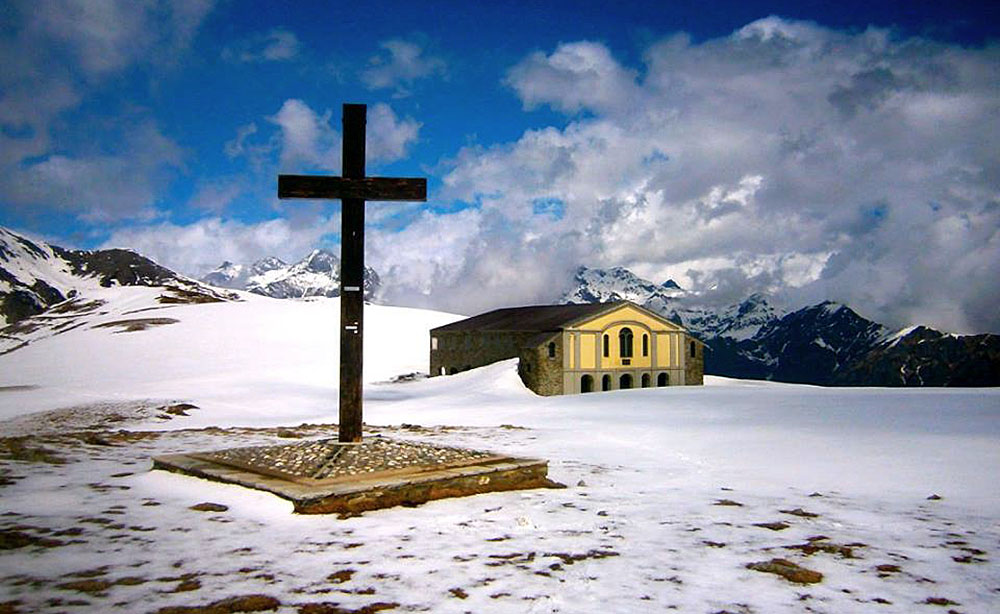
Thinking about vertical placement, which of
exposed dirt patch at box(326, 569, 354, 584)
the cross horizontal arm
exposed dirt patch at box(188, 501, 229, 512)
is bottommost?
exposed dirt patch at box(326, 569, 354, 584)

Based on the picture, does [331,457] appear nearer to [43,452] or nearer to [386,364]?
[43,452]

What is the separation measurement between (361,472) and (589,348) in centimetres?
3324

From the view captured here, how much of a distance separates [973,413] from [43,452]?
963 inches

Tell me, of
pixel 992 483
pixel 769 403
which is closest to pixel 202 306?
pixel 769 403

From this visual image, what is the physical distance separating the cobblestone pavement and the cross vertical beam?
0.60 metres

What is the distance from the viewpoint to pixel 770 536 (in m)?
6.99

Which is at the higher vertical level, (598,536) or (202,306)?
(202,306)

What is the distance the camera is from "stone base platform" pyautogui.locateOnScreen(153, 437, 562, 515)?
8.12m

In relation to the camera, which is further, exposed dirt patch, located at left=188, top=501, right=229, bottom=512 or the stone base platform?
the stone base platform

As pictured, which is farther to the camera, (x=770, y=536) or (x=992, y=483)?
(x=992, y=483)

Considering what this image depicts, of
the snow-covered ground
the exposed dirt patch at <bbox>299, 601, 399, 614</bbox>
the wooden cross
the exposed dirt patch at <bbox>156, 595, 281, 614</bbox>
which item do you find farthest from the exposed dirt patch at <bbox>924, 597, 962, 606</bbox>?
the wooden cross

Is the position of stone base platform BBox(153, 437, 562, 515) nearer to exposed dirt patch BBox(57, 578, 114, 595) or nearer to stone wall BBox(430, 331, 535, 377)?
exposed dirt patch BBox(57, 578, 114, 595)

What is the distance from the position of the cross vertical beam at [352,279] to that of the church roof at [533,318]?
29.7 metres

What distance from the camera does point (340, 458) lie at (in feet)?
32.2
